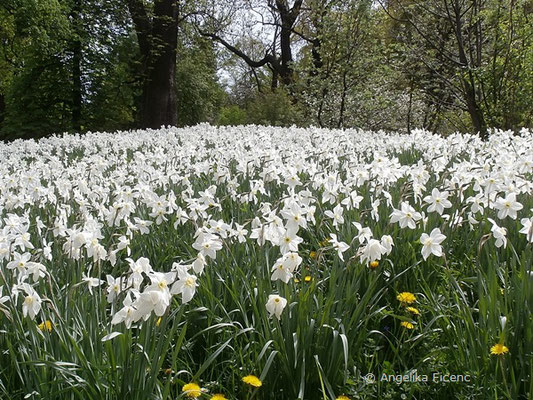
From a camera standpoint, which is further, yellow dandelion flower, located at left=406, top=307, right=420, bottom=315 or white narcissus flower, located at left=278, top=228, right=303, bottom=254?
yellow dandelion flower, located at left=406, top=307, right=420, bottom=315

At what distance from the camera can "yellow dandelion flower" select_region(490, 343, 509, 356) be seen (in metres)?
1.67

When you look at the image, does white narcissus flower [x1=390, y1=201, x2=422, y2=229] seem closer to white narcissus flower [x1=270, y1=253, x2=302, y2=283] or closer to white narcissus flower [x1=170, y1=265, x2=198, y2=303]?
white narcissus flower [x1=270, y1=253, x2=302, y2=283]

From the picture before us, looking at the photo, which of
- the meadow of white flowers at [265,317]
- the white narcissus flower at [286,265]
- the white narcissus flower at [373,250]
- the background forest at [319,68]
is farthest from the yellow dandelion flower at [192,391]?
the background forest at [319,68]

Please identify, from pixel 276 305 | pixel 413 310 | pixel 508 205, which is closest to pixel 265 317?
pixel 276 305

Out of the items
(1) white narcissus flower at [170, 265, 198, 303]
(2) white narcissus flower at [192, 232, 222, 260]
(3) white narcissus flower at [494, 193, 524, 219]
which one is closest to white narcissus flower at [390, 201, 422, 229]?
(3) white narcissus flower at [494, 193, 524, 219]

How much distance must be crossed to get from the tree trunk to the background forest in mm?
31

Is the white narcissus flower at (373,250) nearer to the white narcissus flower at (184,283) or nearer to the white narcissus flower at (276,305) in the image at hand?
the white narcissus flower at (276,305)

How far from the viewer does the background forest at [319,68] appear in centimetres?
1094

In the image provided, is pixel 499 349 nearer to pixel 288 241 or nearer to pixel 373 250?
pixel 373 250

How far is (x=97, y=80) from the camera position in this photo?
1678 centimetres

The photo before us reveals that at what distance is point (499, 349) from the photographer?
169 centimetres

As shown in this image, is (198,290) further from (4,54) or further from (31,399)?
(4,54)

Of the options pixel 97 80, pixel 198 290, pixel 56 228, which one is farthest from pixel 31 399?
pixel 97 80

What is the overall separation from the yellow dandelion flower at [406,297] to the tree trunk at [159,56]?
13218mm
